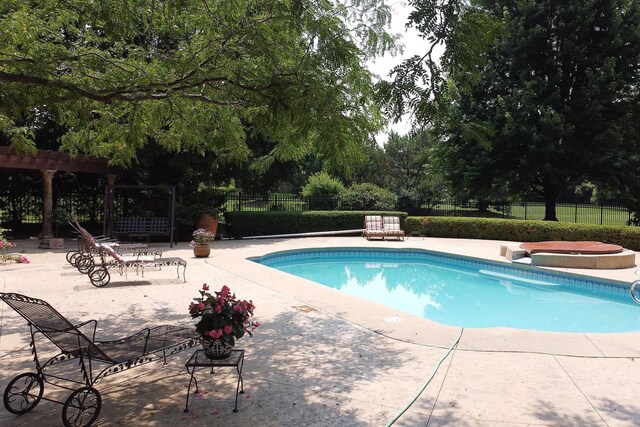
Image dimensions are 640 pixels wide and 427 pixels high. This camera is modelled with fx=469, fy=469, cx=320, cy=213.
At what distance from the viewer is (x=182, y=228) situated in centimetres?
1777

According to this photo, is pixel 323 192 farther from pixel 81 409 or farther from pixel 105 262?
pixel 81 409

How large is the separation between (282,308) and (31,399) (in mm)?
3863

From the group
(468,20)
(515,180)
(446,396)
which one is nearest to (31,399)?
(446,396)

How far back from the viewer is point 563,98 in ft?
72.5

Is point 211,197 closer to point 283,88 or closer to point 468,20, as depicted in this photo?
point 283,88

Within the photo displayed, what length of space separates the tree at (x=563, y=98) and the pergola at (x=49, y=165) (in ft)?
44.3

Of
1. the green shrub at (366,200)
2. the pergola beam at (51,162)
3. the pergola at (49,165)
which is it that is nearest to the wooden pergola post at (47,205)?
the pergola at (49,165)

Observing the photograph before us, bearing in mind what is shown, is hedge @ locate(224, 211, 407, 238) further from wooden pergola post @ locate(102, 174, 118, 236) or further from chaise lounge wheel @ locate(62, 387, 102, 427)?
chaise lounge wheel @ locate(62, 387, 102, 427)

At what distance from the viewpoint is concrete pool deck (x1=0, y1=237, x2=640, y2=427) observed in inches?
141

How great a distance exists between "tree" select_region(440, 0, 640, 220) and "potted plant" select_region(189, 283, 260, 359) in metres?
17.0

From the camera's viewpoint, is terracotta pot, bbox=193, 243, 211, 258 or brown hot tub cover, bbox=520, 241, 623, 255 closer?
brown hot tub cover, bbox=520, 241, 623, 255

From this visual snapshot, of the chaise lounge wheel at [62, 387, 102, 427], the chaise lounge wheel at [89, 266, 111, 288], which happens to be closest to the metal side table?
Result: the chaise lounge wheel at [62, 387, 102, 427]

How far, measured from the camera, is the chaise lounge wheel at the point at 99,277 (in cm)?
Answer: 855

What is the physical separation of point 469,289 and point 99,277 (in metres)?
8.42
